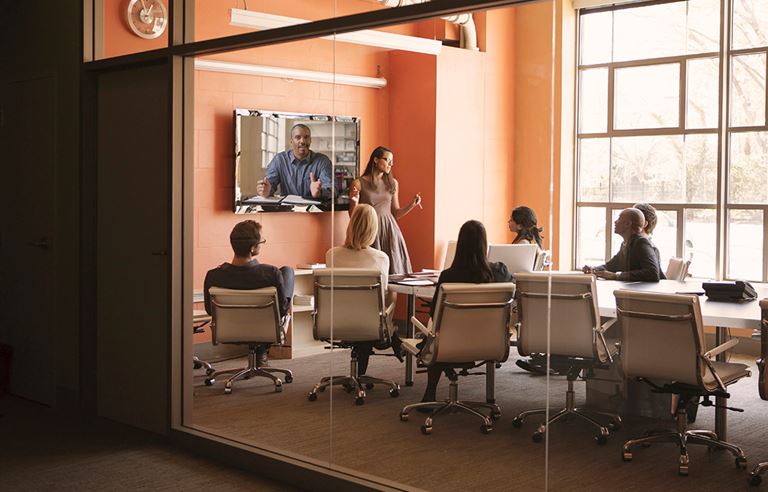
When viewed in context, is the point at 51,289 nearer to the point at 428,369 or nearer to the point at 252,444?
the point at 252,444

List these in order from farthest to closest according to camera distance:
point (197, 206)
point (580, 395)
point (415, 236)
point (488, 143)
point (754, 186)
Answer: point (197, 206) → point (415, 236) → point (488, 143) → point (580, 395) → point (754, 186)

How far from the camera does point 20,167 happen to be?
6566 millimetres

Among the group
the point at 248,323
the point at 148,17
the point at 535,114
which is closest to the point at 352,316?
the point at 248,323

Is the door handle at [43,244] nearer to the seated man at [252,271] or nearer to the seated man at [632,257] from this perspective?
the seated man at [252,271]

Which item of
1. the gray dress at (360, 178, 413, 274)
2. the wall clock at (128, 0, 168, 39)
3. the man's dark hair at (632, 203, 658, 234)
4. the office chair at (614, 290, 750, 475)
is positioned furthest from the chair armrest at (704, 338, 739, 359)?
the wall clock at (128, 0, 168, 39)

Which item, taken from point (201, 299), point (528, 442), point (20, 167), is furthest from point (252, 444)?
point (20, 167)

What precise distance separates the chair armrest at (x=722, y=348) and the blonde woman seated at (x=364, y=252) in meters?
1.37

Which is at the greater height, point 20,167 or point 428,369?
point 20,167

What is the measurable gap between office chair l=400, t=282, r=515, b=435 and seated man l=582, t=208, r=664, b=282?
1.55 feet

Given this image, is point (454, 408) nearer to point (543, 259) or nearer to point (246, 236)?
point (543, 259)

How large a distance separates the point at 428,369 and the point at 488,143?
1.10 metres

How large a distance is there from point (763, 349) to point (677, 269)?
0.51 meters

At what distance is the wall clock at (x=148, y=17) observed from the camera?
552cm

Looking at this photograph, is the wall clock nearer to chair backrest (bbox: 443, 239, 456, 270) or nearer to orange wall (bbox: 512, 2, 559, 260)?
chair backrest (bbox: 443, 239, 456, 270)
